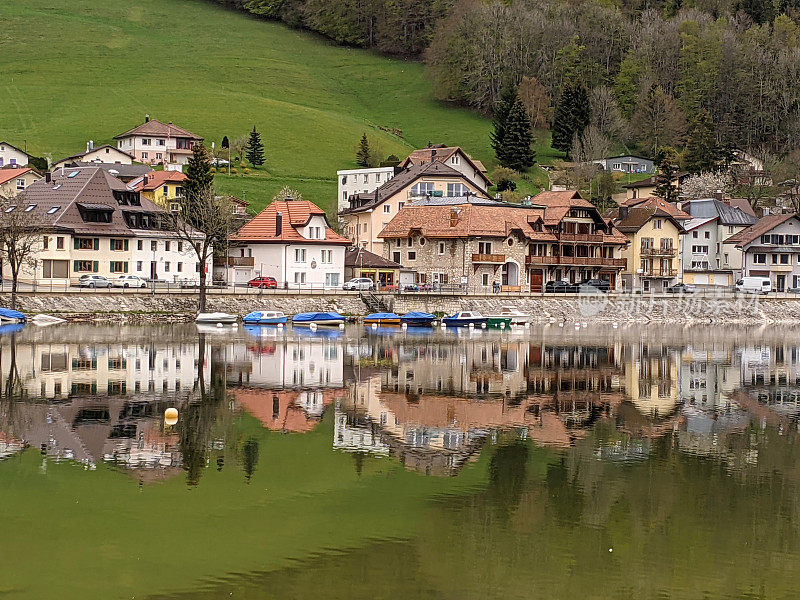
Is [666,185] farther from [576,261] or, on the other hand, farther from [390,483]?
[390,483]

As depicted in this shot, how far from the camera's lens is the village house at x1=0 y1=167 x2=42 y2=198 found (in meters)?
107

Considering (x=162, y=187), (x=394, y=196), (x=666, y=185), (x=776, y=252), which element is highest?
(x=666, y=185)

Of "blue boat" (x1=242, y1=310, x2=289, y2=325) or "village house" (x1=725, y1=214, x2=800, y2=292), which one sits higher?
"village house" (x1=725, y1=214, x2=800, y2=292)

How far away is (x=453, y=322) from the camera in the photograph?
78500 mm

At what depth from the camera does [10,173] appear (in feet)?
362

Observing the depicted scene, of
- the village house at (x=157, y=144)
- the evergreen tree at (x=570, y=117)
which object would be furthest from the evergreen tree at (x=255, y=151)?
the evergreen tree at (x=570, y=117)

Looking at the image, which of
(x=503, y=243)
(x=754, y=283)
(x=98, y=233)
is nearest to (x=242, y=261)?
(x=98, y=233)

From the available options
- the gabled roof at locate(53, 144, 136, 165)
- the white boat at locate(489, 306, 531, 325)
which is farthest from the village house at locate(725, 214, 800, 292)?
the gabled roof at locate(53, 144, 136, 165)

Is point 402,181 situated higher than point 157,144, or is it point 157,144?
point 157,144

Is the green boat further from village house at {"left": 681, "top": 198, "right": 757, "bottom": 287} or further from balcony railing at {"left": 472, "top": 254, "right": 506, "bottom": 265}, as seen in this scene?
village house at {"left": 681, "top": 198, "right": 757, "bottom": 287}

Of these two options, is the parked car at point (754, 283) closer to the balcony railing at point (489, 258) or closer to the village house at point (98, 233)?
the balcony railing at point (489, 258)

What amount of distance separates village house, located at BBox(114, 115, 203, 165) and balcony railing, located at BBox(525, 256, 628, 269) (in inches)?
1805

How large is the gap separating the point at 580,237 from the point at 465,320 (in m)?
24.8

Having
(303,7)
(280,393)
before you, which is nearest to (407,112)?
(303,7)
